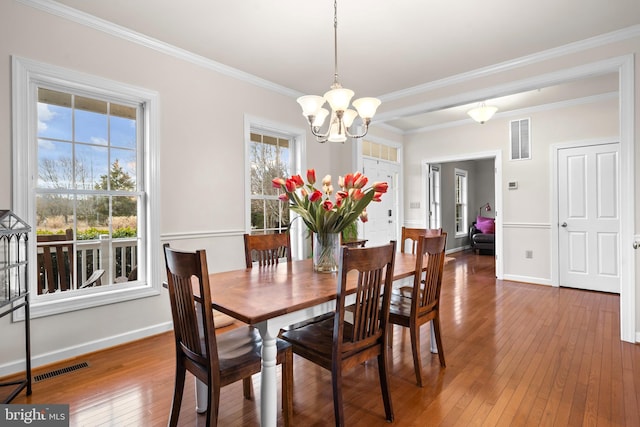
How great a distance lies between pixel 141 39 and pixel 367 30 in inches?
78.2

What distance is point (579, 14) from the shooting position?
262cm

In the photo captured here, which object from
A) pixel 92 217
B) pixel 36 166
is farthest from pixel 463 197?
pixel 36 166

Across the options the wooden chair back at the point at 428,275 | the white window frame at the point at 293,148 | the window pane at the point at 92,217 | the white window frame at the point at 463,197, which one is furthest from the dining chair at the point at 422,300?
the white window frame at the point at 463,197

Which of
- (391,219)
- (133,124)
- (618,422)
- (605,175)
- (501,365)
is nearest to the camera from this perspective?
(618,422)

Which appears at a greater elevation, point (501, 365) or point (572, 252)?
point (572, 252)

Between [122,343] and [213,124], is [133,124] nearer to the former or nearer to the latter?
[213,124]

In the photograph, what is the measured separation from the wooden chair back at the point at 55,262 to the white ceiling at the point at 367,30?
1.78 metres

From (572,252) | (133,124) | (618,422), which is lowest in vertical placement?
(618,422)

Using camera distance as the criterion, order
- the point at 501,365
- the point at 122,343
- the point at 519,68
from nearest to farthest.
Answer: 1. the point at 501,365
2. the point at 122,343
3. the point at 519,68

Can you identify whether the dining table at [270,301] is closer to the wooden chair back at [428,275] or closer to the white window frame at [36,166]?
the wooden chair back at [428,275]

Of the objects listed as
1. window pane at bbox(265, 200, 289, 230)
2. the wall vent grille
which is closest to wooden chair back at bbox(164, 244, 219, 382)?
window pane at bbox(265, 200, 289, 230)

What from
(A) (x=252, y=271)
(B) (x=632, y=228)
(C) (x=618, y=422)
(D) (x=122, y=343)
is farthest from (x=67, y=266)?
(B) (x=632, y=228)

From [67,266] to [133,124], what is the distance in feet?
4.39

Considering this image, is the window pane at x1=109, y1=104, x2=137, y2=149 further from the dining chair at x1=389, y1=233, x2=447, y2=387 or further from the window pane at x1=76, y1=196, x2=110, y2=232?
the dining chair at x1=389, y1=233, x2=447, y2=387
